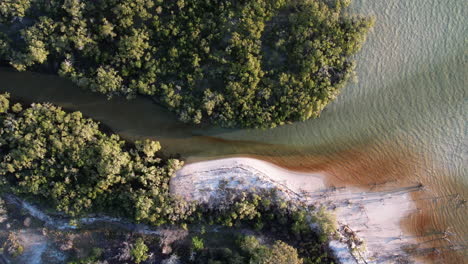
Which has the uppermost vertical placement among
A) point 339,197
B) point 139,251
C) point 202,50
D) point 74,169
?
point 202,50

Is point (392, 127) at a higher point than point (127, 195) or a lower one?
higher

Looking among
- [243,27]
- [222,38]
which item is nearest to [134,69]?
[222,38]

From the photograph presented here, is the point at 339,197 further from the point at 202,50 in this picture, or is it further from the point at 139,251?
the point at 139,251

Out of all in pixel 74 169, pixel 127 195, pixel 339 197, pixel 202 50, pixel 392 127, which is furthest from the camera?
pixel 392 127

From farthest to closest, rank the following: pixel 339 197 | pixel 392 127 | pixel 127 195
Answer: pixel 392 127, pixel 339 197, pixel 127 195

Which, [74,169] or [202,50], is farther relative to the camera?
[202,50]

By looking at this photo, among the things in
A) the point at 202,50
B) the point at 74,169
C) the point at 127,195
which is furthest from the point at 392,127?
the point at 74,169

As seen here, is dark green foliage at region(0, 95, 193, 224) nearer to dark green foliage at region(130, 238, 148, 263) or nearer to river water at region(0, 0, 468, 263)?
dark green foliage at region(130, 238, 148, 263)
